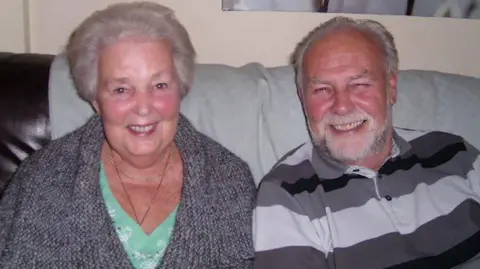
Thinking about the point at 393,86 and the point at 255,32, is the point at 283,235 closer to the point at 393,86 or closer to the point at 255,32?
the point at 393,86

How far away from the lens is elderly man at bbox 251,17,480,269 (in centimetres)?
137

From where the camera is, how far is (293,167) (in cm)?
150

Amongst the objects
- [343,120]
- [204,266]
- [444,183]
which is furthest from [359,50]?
[204,266]

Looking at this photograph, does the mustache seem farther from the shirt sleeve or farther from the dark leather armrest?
the dark leather armrest

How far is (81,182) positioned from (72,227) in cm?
12

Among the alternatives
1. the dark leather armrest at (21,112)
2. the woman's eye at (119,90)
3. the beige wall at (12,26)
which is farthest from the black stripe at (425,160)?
the beige wall at (12,26)

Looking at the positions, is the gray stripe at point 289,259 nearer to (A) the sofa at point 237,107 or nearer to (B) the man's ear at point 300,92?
(A) the sofa at point 237,107

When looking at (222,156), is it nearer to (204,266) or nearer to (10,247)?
(204,266)

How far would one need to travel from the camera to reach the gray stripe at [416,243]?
137 centimetres

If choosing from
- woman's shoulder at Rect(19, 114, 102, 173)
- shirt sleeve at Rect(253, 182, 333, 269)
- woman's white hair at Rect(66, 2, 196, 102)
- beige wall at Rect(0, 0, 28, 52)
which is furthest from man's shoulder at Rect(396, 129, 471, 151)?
beige wall at Rect(0, 0, 28, 52)

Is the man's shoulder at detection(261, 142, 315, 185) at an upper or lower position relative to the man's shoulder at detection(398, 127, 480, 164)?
lower

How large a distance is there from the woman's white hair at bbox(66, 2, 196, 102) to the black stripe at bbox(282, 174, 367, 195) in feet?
1.40

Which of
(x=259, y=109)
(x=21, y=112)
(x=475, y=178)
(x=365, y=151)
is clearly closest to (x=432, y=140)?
(x=475, y=178)

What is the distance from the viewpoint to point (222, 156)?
5.01 feet
